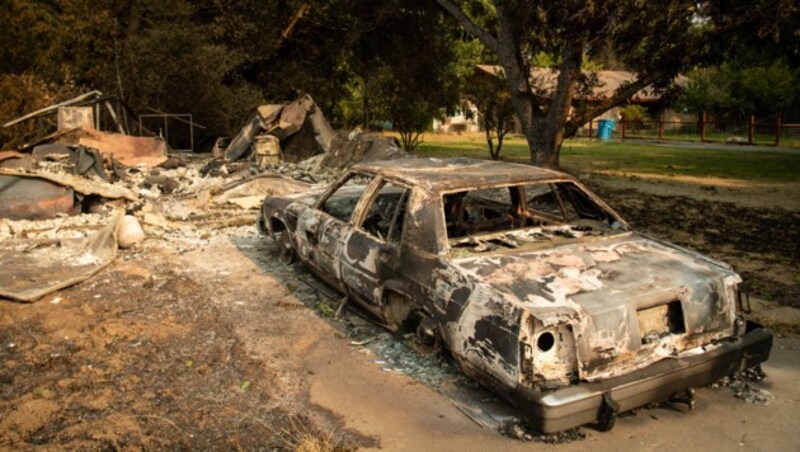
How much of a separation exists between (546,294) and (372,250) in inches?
64.7

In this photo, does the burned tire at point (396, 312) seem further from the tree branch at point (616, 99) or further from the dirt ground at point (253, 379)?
the tree branch at point (616, 99)

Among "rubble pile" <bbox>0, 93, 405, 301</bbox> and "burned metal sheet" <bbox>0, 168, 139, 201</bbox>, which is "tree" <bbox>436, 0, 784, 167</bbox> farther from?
"burned metal sheet" <bbox>0, 168, 139, 201</bbox>

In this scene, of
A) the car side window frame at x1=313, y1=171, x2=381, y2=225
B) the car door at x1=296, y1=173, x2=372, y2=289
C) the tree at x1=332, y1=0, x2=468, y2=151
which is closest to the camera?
the car side window frame at x1=313, y1=171, x2=381, y2=225

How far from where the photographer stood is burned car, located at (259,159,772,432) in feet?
11.4

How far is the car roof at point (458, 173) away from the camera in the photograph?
472 centimetres

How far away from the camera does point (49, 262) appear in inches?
291

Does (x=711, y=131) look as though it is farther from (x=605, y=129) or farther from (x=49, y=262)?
(x=49, y=262)

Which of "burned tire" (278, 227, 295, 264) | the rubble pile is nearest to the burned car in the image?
"burned tire" (278, 227, 295, 264)

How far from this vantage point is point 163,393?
166 inches

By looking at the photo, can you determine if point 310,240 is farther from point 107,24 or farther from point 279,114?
point 107,24

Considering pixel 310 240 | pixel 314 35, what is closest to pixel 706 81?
pixel 314 35

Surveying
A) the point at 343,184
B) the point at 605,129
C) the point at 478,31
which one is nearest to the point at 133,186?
the point at 478,31

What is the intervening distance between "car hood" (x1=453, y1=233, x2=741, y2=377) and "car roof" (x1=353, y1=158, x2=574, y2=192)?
692 millimetres

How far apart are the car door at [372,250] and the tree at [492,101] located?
556 inches
